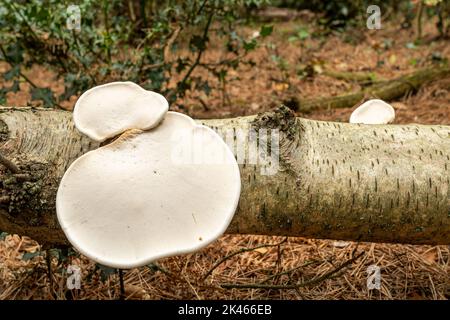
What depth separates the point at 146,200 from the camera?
1445 millimetres

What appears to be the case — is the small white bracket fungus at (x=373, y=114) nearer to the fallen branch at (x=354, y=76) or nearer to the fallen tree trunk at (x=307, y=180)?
the fallen tree trunk at (x=307, y=180)

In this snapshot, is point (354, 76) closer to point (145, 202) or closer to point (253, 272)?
point (253, 272)

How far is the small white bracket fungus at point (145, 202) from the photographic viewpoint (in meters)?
1.42

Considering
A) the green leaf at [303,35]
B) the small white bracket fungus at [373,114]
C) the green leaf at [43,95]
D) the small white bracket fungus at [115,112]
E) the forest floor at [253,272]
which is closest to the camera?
the small white bracket fungus at [115,112]

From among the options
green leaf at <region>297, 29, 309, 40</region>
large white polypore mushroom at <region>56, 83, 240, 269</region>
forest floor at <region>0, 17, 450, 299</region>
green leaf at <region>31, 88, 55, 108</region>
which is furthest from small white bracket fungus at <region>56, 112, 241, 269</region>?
green leaf at <region>297, 29, 309, 40</region>

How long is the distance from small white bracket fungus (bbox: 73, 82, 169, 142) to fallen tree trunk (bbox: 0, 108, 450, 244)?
0.45 ft

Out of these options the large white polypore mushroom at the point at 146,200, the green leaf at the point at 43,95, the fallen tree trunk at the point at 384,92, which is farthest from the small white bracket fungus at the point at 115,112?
the fallen tree trunk at the point at 384,92

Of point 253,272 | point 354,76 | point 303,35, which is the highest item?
point 303,35

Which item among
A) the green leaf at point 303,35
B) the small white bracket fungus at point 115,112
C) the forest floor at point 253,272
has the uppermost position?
the small white bracket fungus at point 115,112

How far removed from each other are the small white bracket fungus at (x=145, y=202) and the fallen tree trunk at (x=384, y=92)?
3394mm

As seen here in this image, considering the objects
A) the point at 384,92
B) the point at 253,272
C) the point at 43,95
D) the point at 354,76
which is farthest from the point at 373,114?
the point at 354,76

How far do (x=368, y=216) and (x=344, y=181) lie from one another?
0.59ft

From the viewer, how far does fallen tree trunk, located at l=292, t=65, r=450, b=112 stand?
4789 millimetres
